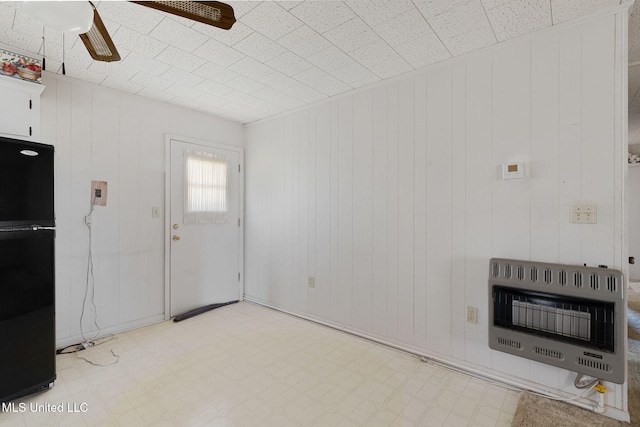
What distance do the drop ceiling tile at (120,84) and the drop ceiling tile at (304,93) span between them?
1450 mm

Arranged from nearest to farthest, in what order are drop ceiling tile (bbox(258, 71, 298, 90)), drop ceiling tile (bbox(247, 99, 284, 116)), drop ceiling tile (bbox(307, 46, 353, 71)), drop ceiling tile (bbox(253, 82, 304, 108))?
drop ceiling tile (bbox(307, 46, 353, 71))
drop ceiling tile (bbox(258, 71, 298, 90))
drop ceiling tile (bbox(253, 82, 304, 108))
drop ceiling tile (bbox(247, 99, 284, 116))

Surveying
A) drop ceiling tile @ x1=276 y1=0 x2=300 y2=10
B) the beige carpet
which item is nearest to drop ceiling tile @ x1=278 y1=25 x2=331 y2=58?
drop ceiling tile @ x1=276 y1=0 x2=300 y2=10

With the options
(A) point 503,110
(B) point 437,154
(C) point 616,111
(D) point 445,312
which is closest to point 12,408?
(D) point 445,312

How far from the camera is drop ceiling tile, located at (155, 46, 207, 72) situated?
7.43ft

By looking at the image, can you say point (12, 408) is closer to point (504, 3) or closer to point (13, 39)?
point (13, 39)

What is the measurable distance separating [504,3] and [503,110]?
687mm

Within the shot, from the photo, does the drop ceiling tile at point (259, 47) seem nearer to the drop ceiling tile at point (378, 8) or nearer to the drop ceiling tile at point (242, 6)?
the drop ceiling tile at point (242, 6)

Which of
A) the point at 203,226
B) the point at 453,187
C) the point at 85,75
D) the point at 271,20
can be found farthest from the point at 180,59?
the point at 453,187

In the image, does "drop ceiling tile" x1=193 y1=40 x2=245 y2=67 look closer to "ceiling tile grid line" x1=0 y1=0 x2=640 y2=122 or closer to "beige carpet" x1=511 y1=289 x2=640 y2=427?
"ceiling tile grid line" x1=0 y1=0 x2=640 y2=122

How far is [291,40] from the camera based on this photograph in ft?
6.93

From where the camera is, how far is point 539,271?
196 centimetres

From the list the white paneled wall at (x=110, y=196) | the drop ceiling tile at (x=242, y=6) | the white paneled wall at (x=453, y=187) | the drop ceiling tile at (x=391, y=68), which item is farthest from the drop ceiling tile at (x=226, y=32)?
the white paneled wall at (x=110, y=196)

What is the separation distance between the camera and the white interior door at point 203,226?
3.48 metres

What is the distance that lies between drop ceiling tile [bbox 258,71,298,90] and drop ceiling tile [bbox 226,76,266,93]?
9 centimetres
